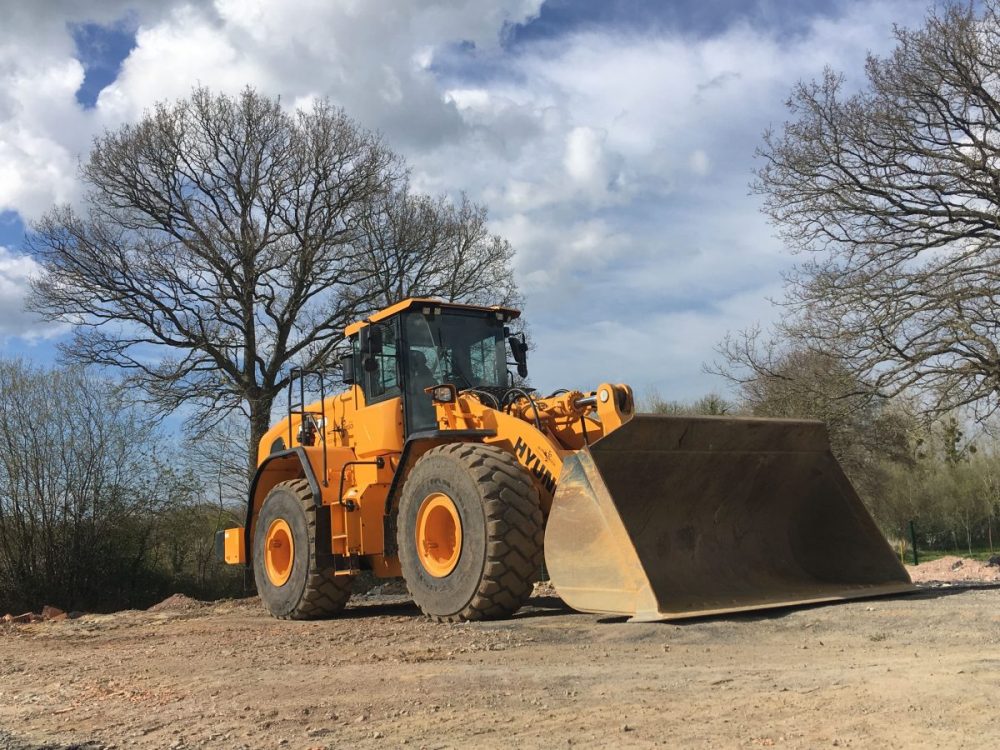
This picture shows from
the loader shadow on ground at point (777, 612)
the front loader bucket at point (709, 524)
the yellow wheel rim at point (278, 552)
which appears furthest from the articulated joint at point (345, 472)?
the loader shadow on ground at point (777, 612)

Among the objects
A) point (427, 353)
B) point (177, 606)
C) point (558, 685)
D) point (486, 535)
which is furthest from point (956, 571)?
point (558, 685)

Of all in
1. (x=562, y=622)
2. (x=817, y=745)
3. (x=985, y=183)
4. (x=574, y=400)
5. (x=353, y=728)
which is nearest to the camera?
(x=817, y=745)

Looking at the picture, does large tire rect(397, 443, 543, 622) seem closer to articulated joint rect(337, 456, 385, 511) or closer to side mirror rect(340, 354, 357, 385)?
articulated joint rect(337, 456, 385, 511)

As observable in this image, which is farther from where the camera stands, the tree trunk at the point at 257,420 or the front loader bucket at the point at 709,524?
the tree trunk at the point at 257,420

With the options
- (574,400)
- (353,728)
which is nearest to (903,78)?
(574,400)

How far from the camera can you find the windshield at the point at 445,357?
31.0 ft

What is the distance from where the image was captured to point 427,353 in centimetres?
955

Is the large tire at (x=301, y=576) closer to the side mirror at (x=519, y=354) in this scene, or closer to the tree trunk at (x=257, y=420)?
the side mirror at (x=519, y=354)

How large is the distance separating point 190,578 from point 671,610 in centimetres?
1670

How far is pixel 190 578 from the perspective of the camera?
2070 centimetres

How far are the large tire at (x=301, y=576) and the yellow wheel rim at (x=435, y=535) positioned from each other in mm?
2029

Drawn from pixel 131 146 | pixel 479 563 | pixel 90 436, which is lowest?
pixel 479 563

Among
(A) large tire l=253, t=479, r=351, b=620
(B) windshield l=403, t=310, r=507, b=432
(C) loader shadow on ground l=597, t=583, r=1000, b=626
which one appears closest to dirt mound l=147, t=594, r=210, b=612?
(A) large tire l=253, t=479, r=351, b=620

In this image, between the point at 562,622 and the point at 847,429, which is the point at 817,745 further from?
the point at 847,429
